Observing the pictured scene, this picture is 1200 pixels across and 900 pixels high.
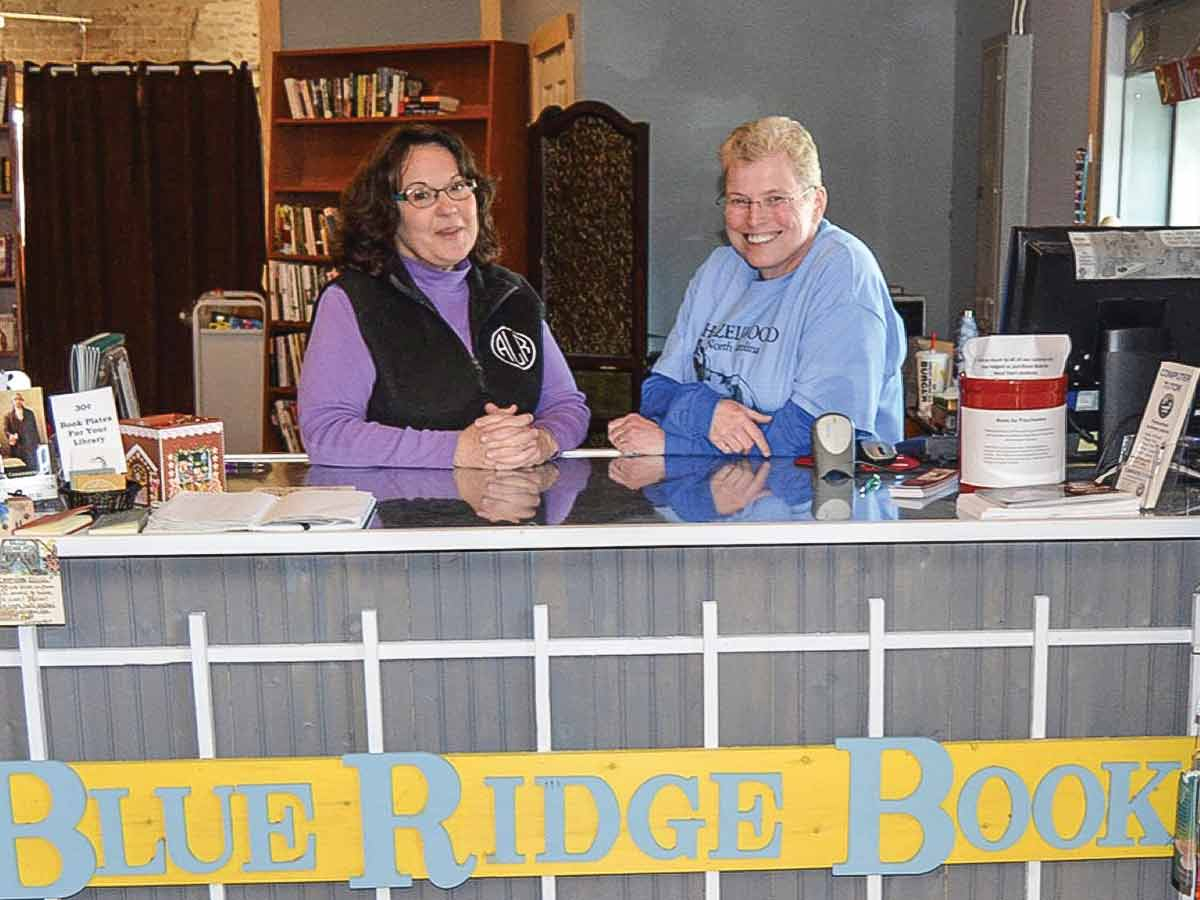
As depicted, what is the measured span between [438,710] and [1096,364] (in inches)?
53.3

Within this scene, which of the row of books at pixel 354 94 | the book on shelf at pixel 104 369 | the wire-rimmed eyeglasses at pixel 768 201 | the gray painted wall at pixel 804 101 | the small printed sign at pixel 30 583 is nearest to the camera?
the small printed sign at pixel 30 583

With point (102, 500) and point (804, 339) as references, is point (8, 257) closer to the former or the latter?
point (102, 500)

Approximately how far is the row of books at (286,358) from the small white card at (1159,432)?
494 cm

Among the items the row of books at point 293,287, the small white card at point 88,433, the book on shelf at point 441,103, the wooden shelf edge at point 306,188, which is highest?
the book on shelf at point 441,103

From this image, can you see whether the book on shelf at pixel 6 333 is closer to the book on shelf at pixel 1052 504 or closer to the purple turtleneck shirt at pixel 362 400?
the purple turtleneck shirt at pixel 362 400

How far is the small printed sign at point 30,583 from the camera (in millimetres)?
2035

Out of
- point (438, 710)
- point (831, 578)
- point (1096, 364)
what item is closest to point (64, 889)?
point (438, 710)

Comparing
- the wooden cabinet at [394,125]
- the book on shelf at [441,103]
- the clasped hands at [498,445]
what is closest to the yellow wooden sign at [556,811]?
A: the clasped hands at [498,445]

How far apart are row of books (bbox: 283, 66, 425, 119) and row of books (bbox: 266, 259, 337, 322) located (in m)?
0.72

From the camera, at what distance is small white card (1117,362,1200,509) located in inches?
84.7

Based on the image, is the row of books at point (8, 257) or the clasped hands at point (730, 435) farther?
the row of books at point (8, 257)

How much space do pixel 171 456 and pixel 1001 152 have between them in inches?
130

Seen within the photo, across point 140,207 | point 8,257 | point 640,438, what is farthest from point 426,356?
point 8,257

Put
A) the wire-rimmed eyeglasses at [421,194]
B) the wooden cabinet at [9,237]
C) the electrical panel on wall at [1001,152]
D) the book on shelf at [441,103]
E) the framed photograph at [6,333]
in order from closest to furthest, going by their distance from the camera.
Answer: the wire-rimmed eyeglasses at [421,194] → the electrical panel on wall at [1001,152] → the book on shelf at [441,103] → the wooden cabinet at [9,237] → the framed photograph at [6,333]
